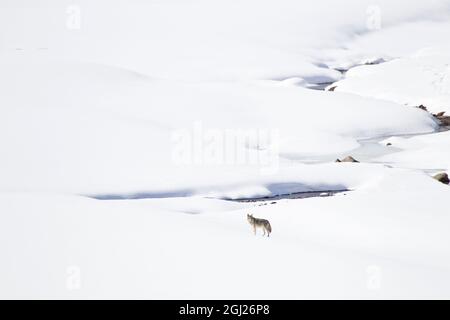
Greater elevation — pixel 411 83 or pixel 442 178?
pixel 411 83

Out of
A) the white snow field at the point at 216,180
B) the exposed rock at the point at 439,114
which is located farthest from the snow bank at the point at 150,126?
the exposed rock at the point at 439,114

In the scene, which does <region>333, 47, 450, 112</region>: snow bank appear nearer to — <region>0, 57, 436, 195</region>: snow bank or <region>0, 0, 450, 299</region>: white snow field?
<region>0, 0, 450, 299</region>: white snow field

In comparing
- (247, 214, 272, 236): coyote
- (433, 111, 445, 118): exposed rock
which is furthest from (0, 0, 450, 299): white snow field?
(433, 111, 445, 118): exposed rock

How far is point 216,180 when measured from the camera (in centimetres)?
2181

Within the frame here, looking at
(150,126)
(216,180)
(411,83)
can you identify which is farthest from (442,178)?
(411,83)

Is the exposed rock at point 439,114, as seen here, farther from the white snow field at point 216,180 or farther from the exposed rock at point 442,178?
the exposed rock at point 442,178

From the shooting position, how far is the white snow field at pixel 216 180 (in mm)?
8633

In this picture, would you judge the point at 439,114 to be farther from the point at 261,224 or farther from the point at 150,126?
the point at 261,224

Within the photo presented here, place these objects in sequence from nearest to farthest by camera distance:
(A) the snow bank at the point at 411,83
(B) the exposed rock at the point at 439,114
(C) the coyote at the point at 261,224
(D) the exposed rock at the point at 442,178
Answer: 1. (C) the coyote at the point at 261,224
2. (D) the exposed rock at the point at 442,178
3. (B) the exposed rock at the point at 439,114
4. (A) the snow bank at the point at 411,83

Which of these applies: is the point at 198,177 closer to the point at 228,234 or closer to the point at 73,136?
the point at 73,136

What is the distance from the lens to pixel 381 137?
33.2 metres

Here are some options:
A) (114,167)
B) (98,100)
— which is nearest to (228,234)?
(114,167)

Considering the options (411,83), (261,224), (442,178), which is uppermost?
(411,83)

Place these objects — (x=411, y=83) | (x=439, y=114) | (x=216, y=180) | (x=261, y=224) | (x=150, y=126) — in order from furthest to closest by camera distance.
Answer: (x=411, y=83), (x=439, y=114), (x=150, y=126), (x=216, y=180), (x=261, y=224)
